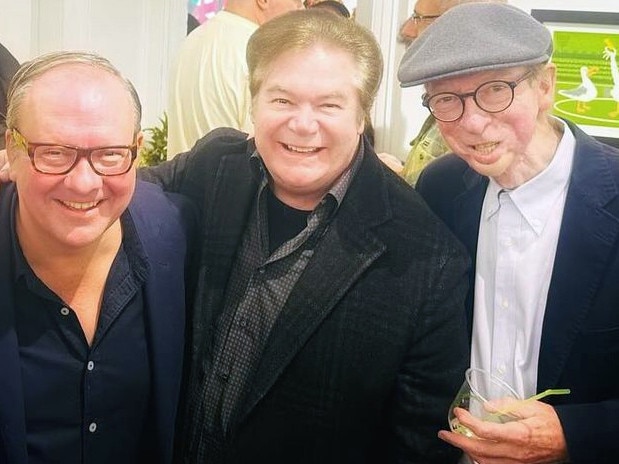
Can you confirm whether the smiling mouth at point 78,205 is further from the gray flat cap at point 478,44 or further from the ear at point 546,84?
the ear at point 546,84

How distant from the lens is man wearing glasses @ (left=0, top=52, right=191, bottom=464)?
1126 millimetres

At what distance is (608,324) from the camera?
128 centimetres

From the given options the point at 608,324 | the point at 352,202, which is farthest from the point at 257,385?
the point at 608,324

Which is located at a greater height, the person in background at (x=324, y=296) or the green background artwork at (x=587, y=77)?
the green background artwork at (x=587, y=77)

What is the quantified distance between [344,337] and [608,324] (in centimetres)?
51

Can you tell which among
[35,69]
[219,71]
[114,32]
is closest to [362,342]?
[35,69]

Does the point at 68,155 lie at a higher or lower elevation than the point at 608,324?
higher

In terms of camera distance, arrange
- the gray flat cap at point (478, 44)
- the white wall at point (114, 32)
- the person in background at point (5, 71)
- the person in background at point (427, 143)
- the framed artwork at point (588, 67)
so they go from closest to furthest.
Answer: the gray flat cap at point (478, 44) < the person in background at point (427, 143) < the framed artwork at point (588, 67) < the person in background at point (5, 71) < the white wall at point (114, 32)

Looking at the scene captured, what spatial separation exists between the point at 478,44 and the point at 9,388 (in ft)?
3.45

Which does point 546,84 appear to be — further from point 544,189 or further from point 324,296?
point 324,296

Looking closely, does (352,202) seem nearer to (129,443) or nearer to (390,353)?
(390,353)

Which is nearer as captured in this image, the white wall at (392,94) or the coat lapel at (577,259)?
the coat lapel at (577,259)

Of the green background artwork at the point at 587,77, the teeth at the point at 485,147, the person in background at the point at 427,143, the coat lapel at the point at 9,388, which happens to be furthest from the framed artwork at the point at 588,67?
the coat lapel at the point at 9,388

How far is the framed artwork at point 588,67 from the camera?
2.48 metres
